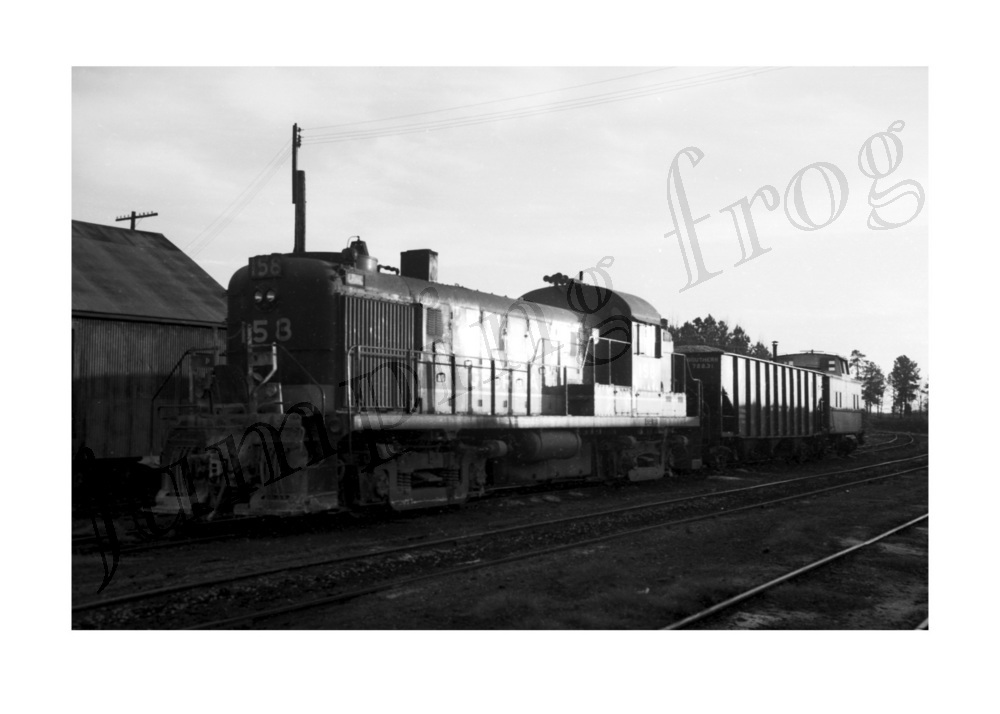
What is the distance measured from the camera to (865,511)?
44.2 ft

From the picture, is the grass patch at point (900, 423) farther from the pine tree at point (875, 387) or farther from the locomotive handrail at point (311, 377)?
the locomotive handrail at point (311, 377)

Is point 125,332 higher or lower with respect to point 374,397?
higher

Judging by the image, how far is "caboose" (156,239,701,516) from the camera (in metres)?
9.74

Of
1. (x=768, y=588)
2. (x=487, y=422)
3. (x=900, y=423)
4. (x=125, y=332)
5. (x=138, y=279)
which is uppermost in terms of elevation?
(x=138, y=279)

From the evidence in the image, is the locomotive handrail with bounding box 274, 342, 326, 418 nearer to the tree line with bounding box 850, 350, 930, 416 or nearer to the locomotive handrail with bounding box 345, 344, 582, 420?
the locomotive handrail with bounding box 345, 344, 582, 420

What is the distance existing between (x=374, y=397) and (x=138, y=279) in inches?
345

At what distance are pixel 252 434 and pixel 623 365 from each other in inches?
343

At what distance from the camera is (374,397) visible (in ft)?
35.8

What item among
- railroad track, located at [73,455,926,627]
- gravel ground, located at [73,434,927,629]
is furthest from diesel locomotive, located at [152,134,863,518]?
railroad track, located at [73,455,926,627]

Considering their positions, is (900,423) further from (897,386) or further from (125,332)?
(125,332)

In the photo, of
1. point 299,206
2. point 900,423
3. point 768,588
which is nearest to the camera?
point 768,588

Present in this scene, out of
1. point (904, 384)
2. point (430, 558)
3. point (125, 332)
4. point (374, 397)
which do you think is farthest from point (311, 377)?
point (904, 384)

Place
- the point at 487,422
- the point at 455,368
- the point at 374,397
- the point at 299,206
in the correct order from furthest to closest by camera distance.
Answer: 1. the point at 299,206
2. the point at 455,368
3. the point at 487,422
4. the point at 374,397

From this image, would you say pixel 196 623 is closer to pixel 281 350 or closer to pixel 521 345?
pixel 281 350
